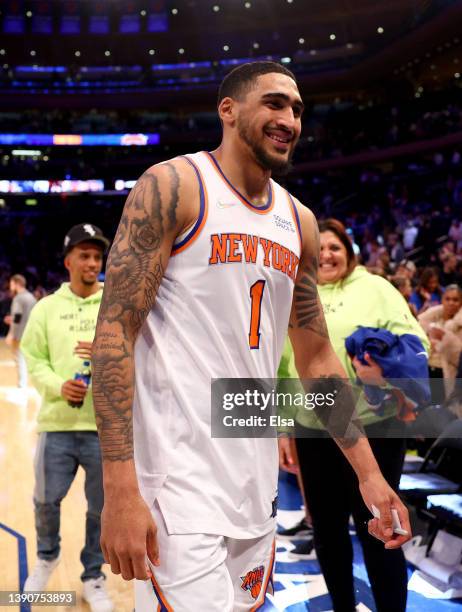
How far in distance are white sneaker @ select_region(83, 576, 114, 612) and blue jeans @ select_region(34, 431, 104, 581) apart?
23 cm

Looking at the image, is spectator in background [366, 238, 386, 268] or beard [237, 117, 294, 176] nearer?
beard [237, 117, 294, 176]

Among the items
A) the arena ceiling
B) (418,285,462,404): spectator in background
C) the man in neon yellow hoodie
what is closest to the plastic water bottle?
the man in neon yellow hoodie

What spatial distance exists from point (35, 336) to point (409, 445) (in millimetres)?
3171

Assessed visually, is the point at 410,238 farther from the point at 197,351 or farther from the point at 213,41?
the point at 213,41

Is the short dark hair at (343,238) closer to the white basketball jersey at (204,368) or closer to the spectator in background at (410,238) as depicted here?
the white basketball jersey at (204,368)

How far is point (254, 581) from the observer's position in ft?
5.94

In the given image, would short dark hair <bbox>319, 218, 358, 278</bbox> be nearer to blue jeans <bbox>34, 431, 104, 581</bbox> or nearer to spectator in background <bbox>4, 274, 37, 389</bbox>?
blue jeans <bbox>34, 431, 104, 581</bbox>

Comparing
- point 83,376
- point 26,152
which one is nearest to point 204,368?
point 83,376

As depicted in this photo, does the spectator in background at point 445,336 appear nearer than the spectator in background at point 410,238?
Yes

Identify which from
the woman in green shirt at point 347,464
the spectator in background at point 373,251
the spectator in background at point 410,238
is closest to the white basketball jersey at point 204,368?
the woman in green shirt at point 347,464

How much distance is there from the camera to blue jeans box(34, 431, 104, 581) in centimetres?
351

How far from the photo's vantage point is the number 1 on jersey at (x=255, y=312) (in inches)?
71.4

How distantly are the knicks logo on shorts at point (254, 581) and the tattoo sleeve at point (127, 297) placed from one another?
0.47 m

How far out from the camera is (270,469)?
185 cm
